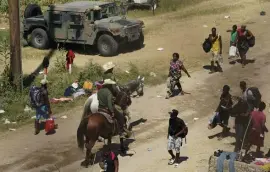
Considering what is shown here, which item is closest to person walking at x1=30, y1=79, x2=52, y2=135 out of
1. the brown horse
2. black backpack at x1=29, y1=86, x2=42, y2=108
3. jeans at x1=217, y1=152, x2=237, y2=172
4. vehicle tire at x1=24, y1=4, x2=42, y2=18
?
black backpack at x1=29, y1=86, x2=42, y2=108

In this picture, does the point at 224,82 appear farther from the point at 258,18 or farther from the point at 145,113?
the point at 258,18

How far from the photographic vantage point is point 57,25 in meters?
21.5

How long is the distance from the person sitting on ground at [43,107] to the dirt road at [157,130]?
0.38m

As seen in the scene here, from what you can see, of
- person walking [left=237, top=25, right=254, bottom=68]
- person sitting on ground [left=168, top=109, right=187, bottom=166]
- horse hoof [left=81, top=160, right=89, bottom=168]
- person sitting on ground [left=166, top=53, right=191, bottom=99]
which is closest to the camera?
person sitting on ground [left=168, top=109, right=187, bottom=166]

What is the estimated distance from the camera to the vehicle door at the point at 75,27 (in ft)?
68.3

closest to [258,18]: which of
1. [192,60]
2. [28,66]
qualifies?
[192,60]

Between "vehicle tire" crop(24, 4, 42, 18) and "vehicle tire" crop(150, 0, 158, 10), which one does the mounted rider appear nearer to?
"vehicle tire" crop(24, 4, 42, 18)

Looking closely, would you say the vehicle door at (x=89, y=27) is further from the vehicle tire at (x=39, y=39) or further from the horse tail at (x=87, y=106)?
the horse tail at (x=87, y=106)

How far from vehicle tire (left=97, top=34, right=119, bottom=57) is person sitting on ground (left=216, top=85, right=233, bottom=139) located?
888 cm

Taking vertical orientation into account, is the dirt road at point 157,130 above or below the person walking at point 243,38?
below

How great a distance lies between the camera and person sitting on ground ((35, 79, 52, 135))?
516 inches

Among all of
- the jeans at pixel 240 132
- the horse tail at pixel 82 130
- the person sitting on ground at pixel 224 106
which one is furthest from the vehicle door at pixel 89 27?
the jeans at pixel 240 132

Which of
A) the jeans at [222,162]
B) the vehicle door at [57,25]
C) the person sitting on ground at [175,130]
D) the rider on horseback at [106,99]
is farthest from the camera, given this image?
the vehicle door at [57,25]

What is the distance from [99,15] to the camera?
69.9ft
